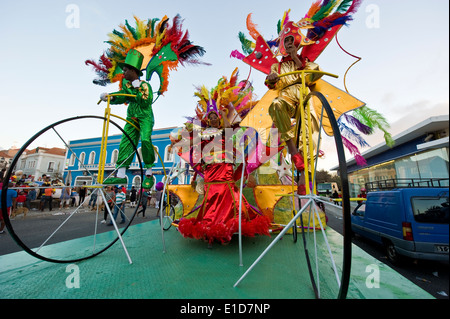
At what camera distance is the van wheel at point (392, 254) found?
11.3ft

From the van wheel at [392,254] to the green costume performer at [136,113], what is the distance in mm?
4487

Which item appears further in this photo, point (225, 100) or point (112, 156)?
point (112, 156)

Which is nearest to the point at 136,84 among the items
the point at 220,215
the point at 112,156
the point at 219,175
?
the point at 219,175

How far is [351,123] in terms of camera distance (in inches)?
124

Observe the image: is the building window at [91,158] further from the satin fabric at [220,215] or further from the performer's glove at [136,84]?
the satin fabric at [220,215]

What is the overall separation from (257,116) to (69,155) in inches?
1237

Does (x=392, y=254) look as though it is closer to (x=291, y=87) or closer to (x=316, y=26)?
(x=291, y=87)

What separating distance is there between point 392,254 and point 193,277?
150 inches

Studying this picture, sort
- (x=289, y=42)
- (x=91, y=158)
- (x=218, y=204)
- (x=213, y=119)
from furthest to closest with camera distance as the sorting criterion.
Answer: (x=91, y=158), (x=213, y=119), (x=218, y=204), (x=289, y=42)

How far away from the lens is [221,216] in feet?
9.73

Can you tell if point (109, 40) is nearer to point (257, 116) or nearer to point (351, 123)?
point (257, 116)

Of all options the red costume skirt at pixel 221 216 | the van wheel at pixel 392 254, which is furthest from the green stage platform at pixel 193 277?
the van wheel at pixel 392 254

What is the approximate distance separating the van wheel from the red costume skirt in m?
2.50
